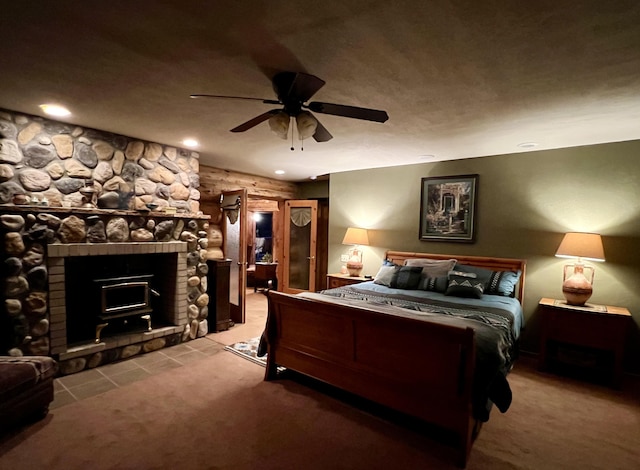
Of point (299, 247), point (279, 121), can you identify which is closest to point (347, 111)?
point (279, 121)

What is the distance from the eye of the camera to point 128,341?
145 inches

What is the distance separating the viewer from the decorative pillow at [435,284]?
398 cm

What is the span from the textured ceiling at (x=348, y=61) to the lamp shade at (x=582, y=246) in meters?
1.04

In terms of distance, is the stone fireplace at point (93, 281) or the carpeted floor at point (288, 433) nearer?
the carpeted floor at point (288, 433)

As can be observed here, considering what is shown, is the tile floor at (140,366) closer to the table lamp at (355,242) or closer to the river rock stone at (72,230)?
the river rock stone at (72,230)

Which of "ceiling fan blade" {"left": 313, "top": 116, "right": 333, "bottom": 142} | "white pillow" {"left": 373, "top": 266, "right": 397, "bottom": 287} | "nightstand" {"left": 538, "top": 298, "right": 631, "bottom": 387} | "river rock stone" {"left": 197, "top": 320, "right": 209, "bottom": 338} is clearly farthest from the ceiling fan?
"river rock stone" {"left": 197, "top": 320, "right": 209, "bottom": 338}

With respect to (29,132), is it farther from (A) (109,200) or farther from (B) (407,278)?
(B) (407,278)

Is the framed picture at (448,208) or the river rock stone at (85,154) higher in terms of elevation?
the river rock stone at (85,154)

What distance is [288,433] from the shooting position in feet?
7.79

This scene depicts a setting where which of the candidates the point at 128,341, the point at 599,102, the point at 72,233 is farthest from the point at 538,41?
the point at 128,341

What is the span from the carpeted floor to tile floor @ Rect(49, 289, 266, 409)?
0.18m

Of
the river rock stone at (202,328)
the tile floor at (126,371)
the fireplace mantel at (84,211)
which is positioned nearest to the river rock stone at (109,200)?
the fireplace mantel at (84,211)

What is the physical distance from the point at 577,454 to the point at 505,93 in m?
2.56

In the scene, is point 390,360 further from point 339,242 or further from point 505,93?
point 339,242
